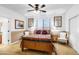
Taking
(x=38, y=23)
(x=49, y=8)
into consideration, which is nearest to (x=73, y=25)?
(x=49, y=8)

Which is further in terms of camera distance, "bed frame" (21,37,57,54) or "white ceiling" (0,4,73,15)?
"bed frame" (21,37,57,54)

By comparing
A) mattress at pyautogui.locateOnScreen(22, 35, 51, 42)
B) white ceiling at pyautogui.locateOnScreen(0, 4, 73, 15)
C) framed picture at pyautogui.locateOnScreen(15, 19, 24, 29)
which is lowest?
mattress at pyautogui.locateOnScreen(22, 35, 51, 42)

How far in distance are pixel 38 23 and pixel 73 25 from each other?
680mm

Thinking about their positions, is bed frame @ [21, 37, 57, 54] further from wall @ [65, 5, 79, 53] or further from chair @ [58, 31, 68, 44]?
wall @ [65, 5, 79, 53]

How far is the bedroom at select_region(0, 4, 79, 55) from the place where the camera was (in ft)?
5.87

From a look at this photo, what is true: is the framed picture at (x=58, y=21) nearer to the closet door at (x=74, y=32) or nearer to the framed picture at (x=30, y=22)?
the closet door at (x=74, y=32)

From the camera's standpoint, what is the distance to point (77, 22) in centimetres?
174

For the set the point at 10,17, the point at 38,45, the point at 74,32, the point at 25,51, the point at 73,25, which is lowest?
the point at 25,51

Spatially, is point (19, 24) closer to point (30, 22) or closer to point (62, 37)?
point (30, 22)

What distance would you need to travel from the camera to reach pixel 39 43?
1910 mm

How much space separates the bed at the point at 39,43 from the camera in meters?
1.87

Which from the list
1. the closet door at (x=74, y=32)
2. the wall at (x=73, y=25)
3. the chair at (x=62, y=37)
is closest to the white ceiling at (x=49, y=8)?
the wall at (x=73, y=25)

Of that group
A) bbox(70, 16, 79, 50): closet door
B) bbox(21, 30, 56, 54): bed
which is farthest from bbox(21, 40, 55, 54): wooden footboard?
bbox(70, 16, 79, 50): closet door
